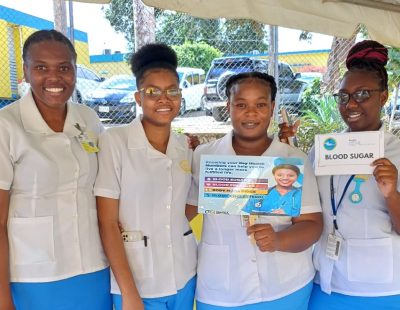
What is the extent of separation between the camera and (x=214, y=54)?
12719 mm

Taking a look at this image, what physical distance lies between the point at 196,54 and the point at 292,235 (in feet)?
38.0

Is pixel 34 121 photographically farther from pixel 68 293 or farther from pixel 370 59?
pixel 370 59

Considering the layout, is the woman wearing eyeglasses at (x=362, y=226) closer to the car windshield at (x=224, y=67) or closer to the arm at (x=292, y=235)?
the arm at (x=292, y=235)

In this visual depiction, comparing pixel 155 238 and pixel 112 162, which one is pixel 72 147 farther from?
pixel 155 238

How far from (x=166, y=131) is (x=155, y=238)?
54 centimetres

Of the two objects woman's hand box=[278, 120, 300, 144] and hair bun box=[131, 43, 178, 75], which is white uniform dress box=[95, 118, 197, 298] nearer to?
hair bun box=[131, 43, 178, 75]

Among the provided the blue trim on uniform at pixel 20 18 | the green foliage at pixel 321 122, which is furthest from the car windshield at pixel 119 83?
the green foliage at pixel 321 122

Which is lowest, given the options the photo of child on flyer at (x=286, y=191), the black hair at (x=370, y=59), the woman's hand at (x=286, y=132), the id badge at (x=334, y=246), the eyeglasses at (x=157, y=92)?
the id badge at (x=334, y=246)

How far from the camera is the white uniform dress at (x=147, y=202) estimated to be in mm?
2025

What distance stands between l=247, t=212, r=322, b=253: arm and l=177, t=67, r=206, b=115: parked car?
7659mm

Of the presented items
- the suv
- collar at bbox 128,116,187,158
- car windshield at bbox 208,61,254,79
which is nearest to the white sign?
collar at bbox 128,116,187,158

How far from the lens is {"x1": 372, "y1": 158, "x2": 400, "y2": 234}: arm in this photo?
1.94 meters

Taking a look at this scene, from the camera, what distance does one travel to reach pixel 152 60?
2.11m

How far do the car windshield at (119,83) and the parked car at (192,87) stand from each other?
47.2 inches
